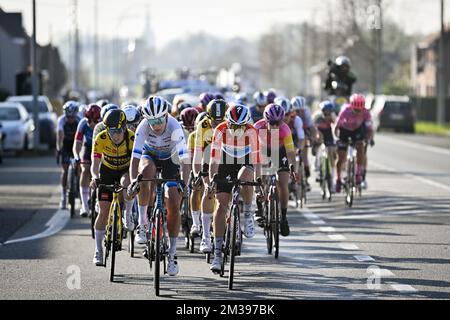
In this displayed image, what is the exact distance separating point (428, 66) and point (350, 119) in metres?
84.3

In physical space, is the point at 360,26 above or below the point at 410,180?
above

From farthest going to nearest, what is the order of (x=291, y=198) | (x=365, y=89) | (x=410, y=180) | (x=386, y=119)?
(x=365, y=89)
(x=386, y=119)
(x=410, y=180)
(x=291, y=198)

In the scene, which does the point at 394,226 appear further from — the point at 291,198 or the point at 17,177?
the point at 17,177

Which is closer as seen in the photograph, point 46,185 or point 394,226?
point 394,226

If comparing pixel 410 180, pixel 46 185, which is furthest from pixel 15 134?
pixel 410 180

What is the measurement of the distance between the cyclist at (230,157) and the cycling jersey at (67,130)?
7139mm

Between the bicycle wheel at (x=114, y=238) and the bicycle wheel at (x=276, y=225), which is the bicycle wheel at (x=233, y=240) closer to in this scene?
the bicycle wheel at (x=114, y=238)

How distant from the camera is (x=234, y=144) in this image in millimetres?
12836

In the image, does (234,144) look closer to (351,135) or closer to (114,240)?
(114,240)

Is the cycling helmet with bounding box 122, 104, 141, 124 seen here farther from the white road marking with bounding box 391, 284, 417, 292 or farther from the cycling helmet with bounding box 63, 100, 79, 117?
the white road marking with bounding box 391, 284, 417, 292

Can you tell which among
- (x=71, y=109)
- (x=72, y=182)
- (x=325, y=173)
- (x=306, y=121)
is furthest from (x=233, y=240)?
(x=325, y=173)

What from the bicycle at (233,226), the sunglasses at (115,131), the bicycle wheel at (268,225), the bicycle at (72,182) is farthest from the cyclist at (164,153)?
the bicycle at (72,182)

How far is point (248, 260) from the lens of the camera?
555 inches
